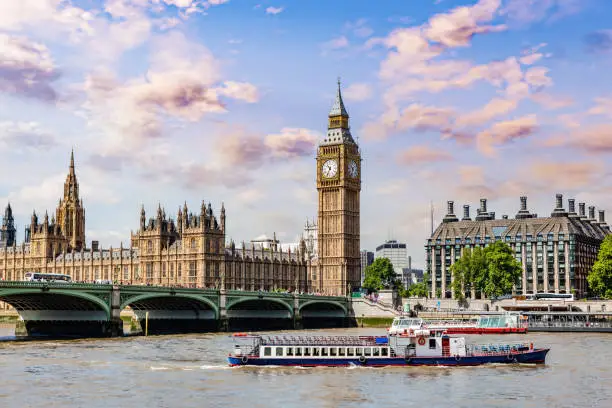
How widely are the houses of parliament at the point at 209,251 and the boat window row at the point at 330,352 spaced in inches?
3211

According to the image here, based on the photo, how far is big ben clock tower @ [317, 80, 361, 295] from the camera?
16375 centimetres

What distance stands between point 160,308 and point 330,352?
1905 inches

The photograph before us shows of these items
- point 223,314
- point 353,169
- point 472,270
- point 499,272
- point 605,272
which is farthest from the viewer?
point 353,169

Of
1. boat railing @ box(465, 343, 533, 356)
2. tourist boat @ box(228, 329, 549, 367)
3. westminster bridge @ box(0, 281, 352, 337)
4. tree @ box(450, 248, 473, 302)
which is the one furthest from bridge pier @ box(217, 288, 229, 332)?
tree @ box(450, 248, 473, 302)

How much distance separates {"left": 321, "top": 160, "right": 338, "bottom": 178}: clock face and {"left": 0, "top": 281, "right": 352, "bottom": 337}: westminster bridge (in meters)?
36.0

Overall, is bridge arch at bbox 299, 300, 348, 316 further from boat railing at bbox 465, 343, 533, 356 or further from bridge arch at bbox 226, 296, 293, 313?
boat railing at bbox 465, 343, 533, 356

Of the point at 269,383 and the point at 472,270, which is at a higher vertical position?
the point at 472,270

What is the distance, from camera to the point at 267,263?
162 m

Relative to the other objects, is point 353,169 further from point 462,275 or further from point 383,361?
point 383,361

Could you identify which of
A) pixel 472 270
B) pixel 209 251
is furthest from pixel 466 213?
pixel 209 251

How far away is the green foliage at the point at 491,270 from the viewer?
14146cm

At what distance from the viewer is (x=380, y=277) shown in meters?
168

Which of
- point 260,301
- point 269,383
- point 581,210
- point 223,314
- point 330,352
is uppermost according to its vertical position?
point 581,210

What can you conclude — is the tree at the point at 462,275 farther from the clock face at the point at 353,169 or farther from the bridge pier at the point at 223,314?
the bridge pier at the point at 223,314
